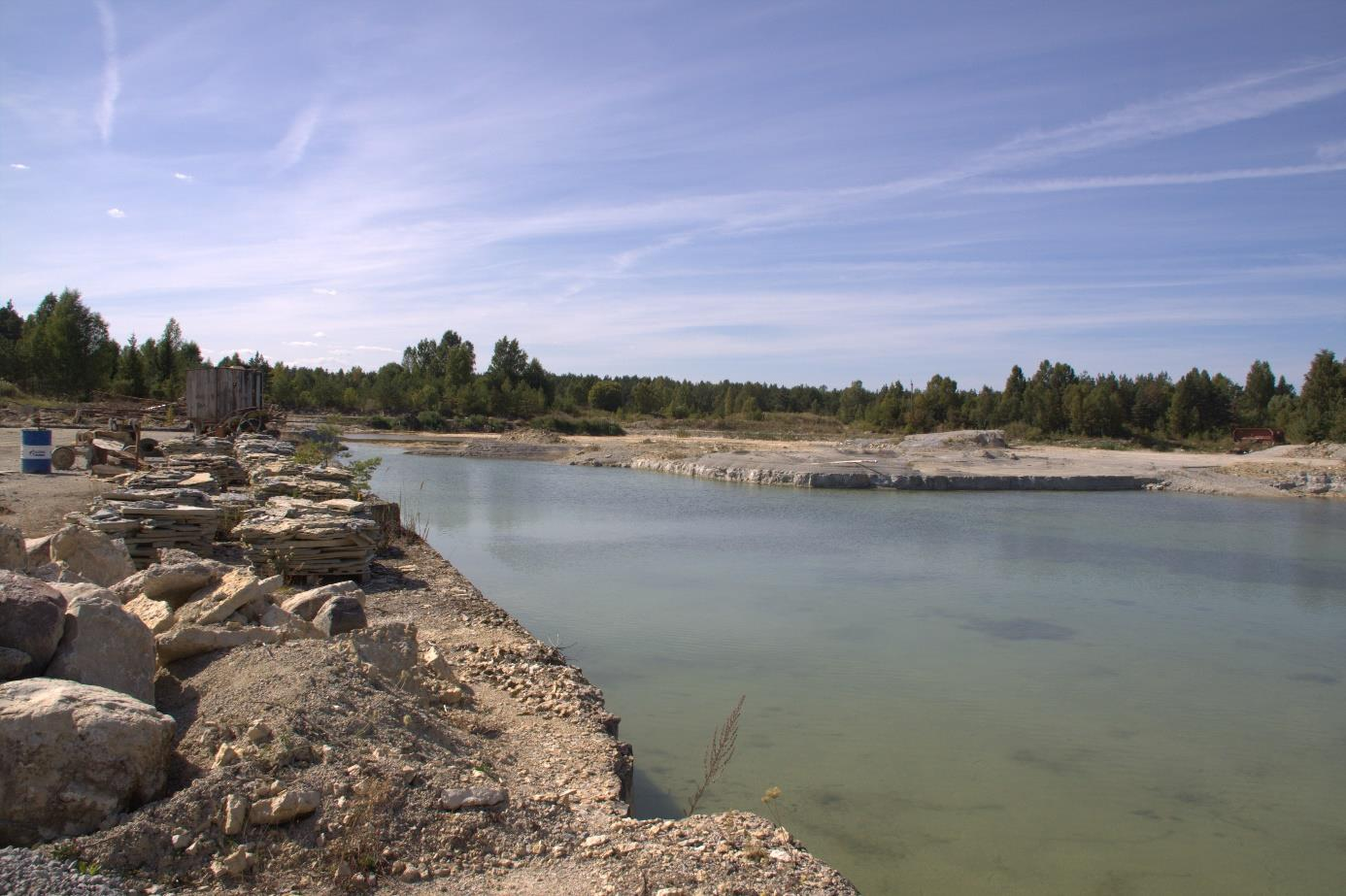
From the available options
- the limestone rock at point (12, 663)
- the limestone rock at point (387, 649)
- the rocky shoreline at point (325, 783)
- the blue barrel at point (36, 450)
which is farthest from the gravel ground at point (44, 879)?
the blue barrel at point (36, 450)

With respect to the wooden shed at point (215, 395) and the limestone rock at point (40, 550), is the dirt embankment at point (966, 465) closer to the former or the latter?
the wooden shed at point (215, 395)

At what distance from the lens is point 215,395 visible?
2380cm

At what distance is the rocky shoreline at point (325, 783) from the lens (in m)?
3.16

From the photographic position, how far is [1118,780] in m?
6.51

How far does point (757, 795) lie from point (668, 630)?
166 inches

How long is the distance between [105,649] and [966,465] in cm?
3425

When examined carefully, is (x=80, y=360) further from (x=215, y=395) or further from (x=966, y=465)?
(x=966, y=465)

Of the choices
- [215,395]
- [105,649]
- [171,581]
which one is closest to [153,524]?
[171,581]

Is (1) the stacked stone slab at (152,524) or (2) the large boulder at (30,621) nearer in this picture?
(2) the large boulder at (30,621)

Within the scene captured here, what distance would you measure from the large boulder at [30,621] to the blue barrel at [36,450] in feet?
43.4

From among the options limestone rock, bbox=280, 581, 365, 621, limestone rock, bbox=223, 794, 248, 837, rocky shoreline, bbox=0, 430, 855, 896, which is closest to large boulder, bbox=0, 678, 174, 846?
rocky shoreline, bbox=0, 430, 855, 896

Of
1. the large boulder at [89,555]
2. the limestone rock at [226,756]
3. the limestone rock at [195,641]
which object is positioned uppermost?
the large boulder at [89,555]

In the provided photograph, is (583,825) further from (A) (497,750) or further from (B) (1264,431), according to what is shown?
(B) (1264,431)

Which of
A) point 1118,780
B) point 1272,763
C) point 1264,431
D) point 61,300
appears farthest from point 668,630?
point 1264,431
